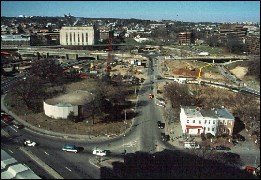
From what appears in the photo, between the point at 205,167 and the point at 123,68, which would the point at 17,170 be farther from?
the point at 123,68

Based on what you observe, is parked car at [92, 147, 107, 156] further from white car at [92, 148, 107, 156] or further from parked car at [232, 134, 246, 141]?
parked car at [232, 134, 246, 141]

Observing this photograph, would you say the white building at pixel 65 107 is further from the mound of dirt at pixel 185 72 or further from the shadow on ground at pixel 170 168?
the mound of dirt at pixel 185 72

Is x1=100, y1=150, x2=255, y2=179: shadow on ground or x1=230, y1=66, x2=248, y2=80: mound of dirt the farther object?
x1=230, y1=66, x2=248, y2=80: mound of dirt

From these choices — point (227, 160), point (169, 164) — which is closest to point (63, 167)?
point (169, 164)

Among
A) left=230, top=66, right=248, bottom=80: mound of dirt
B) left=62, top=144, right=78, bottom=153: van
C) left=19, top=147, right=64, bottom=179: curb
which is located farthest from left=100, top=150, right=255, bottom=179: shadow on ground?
left=230, top=66, right=248, bottom=80: mound of dirt

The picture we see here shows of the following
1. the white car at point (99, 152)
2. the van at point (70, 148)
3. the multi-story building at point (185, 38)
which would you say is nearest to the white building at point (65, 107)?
the van at point (70, 148)

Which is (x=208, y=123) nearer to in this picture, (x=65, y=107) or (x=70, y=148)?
(x=70, y=148)
